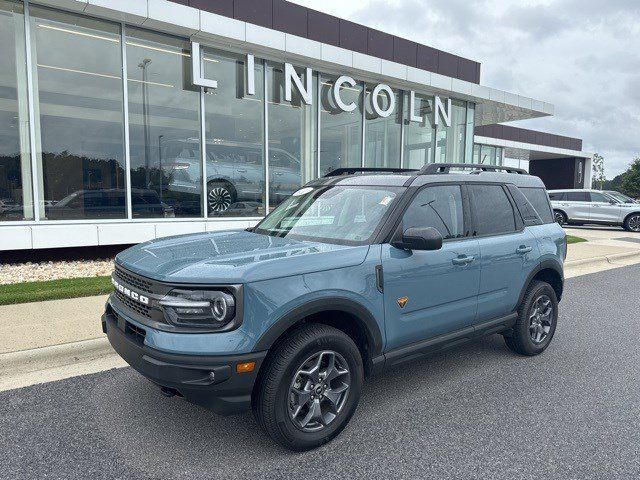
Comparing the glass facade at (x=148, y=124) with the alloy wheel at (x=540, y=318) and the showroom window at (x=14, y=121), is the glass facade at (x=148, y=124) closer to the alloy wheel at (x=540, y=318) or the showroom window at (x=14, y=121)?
the showroom window at (x=14, y=121)

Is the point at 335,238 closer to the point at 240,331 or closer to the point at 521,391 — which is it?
the point at 240,331

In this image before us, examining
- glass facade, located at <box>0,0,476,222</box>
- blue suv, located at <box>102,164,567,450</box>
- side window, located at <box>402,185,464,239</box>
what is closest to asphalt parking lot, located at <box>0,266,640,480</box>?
blue suv, located at <box>102,164,567,450</box>

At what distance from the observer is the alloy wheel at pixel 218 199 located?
34.9 ft

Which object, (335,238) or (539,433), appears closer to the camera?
(539,433)

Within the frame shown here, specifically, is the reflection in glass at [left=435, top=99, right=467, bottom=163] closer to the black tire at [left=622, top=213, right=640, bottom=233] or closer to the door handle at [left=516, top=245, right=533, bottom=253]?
the black tire at [left=622, top=213, right=640, bottom=233]

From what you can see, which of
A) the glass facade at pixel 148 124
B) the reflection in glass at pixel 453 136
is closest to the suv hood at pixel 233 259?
the glass facade at pixel 148 124

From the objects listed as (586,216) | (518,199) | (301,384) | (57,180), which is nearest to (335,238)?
(301,384)

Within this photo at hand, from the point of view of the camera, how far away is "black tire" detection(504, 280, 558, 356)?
448 cm

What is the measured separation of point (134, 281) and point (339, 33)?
1085 centimetres

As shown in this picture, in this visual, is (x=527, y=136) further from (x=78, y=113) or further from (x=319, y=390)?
(x=319, y=390)

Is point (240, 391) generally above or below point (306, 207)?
below

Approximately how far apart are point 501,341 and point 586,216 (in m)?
18.2

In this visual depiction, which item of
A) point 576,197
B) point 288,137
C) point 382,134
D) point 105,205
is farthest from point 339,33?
point 576,197

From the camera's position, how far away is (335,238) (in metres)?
3.42
